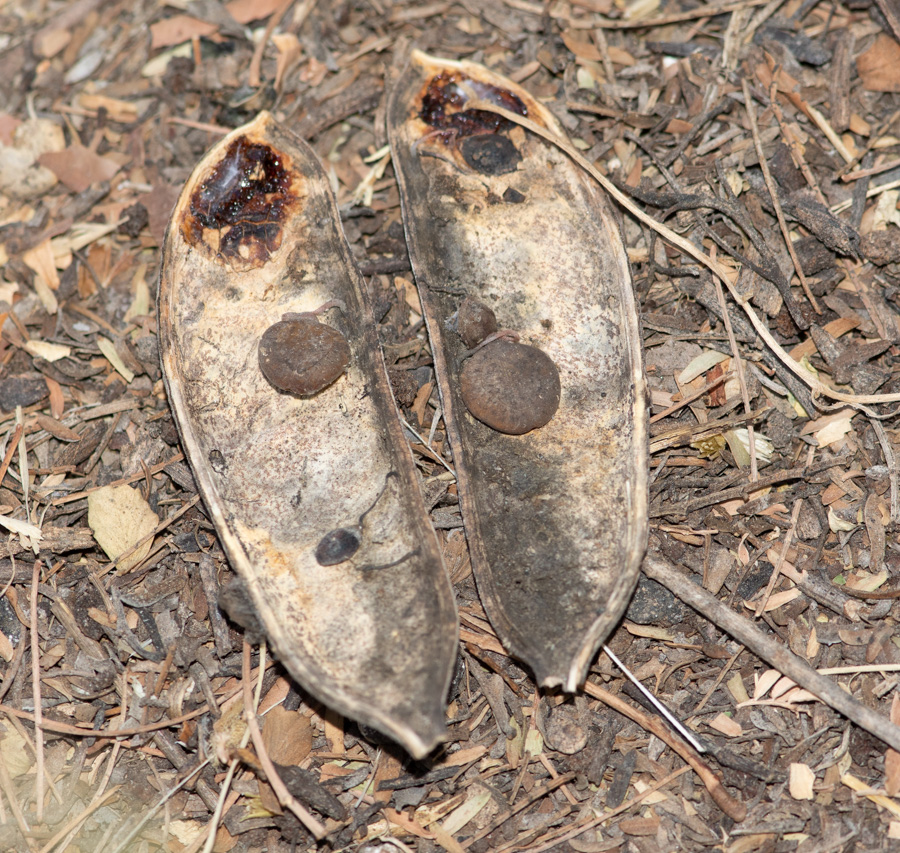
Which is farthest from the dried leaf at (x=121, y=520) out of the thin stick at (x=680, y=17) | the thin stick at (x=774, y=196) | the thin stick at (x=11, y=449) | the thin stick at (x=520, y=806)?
the thin stick at (x=680, y=17)

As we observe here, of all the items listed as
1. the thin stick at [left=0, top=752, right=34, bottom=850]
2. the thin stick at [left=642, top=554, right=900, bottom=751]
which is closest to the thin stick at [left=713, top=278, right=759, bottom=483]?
the thin stick at [left=642, top=554, right=900, bottom=751]

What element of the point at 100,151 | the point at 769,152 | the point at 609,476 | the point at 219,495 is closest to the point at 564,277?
the point at 609,476

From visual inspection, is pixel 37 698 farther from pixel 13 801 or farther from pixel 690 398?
pixel 690 398

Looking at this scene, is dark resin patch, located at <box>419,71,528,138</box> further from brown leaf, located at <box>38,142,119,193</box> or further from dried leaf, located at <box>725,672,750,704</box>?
dried leaf, located at <box>725,672,750,704</box>

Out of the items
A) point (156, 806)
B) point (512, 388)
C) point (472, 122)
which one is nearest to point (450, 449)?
point (512, 388)

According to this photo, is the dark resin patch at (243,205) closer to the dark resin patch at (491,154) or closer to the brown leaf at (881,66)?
the dark resin patch at (491,154)
